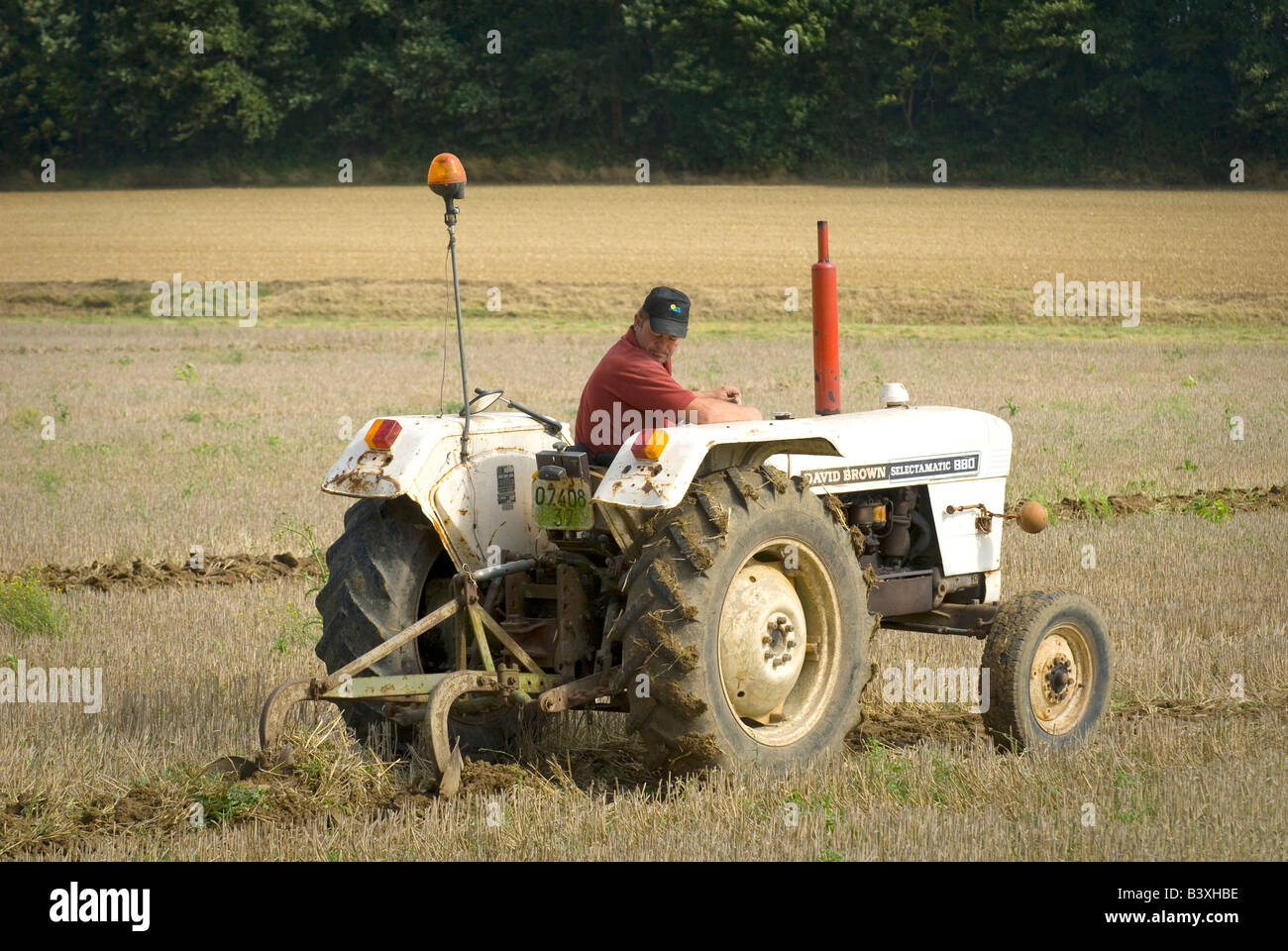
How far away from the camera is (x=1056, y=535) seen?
10016 millimetres

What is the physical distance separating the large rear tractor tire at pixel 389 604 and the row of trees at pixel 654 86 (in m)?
44.6

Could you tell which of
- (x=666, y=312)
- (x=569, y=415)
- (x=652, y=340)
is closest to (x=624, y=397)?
(x=652, y=340)

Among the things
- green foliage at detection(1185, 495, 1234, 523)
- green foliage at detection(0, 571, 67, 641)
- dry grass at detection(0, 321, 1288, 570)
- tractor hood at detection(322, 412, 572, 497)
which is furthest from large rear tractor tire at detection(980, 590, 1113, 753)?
dry grass at detection(0, 321, 1288, 570)

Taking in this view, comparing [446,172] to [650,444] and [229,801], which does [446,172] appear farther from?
[229,801]

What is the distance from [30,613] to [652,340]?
4139mm

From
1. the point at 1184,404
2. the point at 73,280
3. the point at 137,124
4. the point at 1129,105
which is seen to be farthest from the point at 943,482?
the point at 137,124

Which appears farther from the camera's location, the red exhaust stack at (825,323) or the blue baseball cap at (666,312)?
the red exhaust stack at (825,323)

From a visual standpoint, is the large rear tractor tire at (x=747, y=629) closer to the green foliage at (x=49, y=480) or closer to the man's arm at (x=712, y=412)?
the man's arm at (x=712, y=412)

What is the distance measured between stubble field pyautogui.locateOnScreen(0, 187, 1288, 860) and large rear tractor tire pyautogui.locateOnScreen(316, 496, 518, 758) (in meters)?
0.21

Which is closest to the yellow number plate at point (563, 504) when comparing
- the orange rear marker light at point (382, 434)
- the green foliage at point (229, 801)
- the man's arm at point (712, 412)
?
the man's arm at point (712, 412)

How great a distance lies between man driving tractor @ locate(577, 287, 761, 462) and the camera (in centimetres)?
548

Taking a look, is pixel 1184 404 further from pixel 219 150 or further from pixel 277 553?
pixel 219 150

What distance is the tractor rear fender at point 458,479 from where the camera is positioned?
18.2ft

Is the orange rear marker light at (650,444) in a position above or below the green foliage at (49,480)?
above
